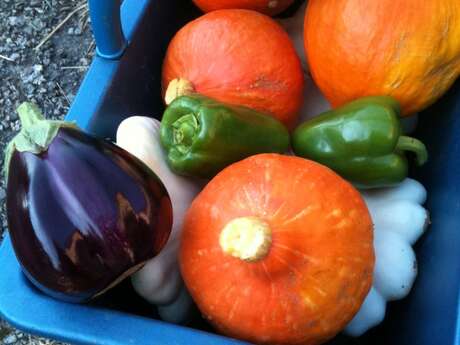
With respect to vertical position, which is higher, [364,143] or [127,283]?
[364,143]

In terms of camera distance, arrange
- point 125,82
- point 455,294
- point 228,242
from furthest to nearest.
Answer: point 125,82, point 455,294, point 228,242

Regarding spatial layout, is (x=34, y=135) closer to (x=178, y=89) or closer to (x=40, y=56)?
(x=178, y=89)

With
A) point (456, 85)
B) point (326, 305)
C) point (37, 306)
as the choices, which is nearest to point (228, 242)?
point (326, 305)

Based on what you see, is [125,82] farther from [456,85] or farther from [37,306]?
[456,85]

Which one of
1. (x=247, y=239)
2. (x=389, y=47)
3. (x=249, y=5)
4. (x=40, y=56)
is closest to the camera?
(x=247, y=239)

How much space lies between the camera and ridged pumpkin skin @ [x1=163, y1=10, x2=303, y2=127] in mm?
933

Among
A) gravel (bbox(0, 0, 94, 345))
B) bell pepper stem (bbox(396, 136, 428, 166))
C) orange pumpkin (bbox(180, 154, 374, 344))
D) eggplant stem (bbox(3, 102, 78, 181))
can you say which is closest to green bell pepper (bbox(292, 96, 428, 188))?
bell pepper stem (bbox(396, 136, 428, 166))

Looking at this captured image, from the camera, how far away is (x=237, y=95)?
0.93 metres

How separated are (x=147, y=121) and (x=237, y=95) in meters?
0.14

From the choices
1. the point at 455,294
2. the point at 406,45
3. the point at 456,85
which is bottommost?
the point at 455,294

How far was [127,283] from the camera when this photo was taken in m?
0.89

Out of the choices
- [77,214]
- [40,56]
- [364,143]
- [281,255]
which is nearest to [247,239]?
[281,255]

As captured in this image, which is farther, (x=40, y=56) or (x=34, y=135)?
(x=40, y=56)

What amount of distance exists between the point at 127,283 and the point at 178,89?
30 cm
